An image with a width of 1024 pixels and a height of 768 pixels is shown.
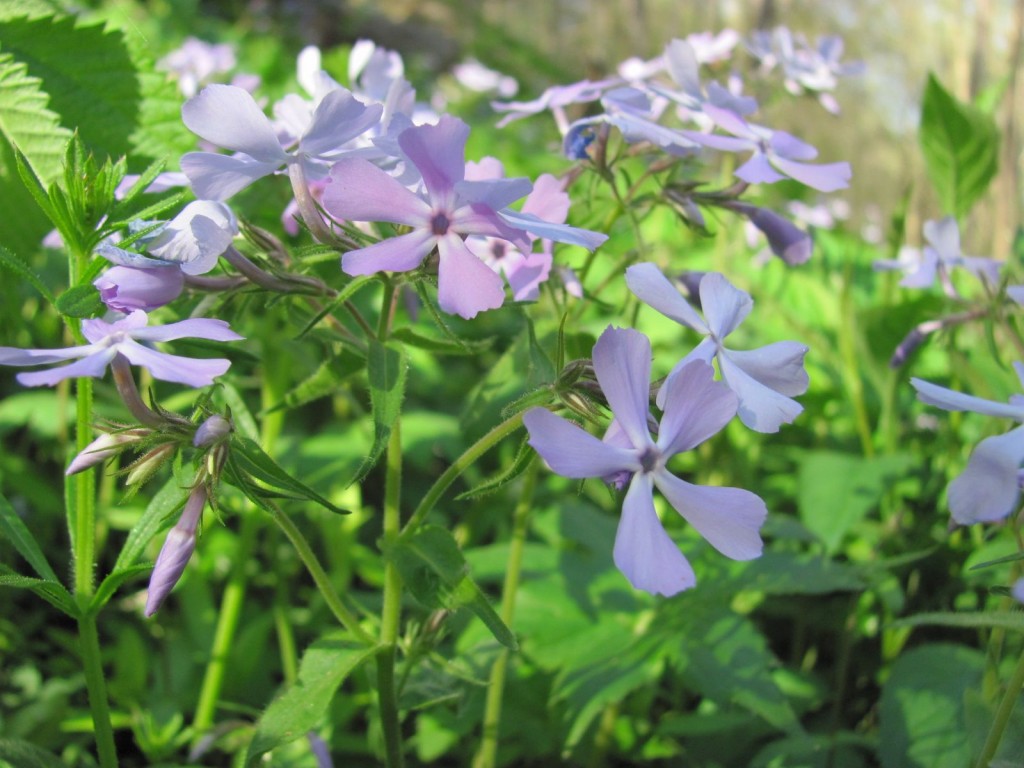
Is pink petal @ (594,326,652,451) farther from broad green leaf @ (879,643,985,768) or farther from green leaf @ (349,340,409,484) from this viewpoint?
broad green leaf @ (879,643,985,768)

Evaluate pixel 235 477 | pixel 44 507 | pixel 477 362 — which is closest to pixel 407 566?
pixel 235 477

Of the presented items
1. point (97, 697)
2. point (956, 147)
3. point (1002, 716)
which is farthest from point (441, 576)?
point (956, 147)

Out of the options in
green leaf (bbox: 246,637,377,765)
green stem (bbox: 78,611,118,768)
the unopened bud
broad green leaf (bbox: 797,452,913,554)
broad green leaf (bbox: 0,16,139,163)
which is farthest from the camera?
broad green leaf (bbox: 797,452,913,554)

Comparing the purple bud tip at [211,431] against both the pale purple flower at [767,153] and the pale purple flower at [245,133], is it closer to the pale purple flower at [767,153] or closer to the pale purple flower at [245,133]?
the pale purple flower at [245,133]

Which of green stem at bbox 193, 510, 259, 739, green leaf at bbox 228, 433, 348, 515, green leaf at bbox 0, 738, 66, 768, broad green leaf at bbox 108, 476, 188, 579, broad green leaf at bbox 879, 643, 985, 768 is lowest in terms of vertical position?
green stem at bbox 193, 510, 259, 739

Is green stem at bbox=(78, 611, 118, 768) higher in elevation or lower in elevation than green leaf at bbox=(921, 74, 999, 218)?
lower

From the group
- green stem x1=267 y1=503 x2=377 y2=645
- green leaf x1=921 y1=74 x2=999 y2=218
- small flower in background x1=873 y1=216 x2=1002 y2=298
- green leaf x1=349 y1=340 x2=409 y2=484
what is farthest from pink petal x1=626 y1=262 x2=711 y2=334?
green leaf x1=921 y1=74 x2=999 y2=218

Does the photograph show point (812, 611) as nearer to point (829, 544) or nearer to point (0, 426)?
point (829, 544)
